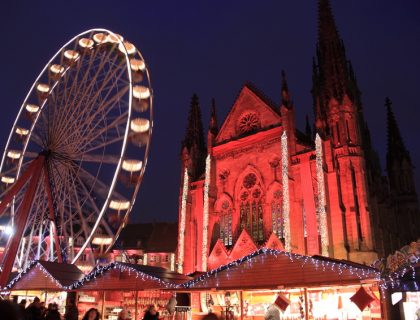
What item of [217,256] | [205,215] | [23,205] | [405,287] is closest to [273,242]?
[217,256]

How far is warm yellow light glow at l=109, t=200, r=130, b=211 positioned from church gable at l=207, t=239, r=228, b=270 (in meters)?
14.0

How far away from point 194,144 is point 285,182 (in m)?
14.1

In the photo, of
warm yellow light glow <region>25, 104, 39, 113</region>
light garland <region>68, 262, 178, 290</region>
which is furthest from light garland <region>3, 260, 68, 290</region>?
warm yellow light glow <region>25, 104, 39, 113</region>

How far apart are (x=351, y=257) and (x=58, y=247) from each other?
19616 mm

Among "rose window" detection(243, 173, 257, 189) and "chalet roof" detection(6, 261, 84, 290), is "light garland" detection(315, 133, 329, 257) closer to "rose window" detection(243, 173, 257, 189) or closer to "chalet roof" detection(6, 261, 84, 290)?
"rose window" detection(243, 173, 257, 189)

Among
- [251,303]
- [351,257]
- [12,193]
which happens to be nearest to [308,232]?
[351,257]

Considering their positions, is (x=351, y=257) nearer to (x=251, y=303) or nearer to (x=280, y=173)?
(x=280, y=173)

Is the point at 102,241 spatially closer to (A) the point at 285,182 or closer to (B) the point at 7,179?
(B) the point at 7,179

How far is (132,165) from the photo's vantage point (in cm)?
2575

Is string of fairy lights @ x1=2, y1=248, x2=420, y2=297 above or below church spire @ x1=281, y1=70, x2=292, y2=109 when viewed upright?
below

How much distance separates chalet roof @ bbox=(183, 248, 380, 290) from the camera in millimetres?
16625

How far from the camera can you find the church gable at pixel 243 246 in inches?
1388

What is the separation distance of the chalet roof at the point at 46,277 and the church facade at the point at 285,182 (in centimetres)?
1536

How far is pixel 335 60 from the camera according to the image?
3916 centimetres
